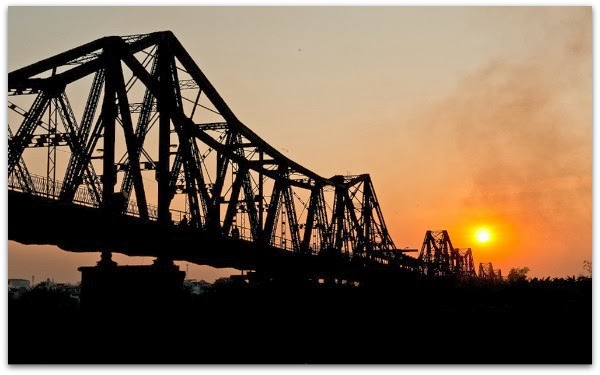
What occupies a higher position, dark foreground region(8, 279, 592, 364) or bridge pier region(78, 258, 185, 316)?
bridge pier region(78, 258, 185, 316)

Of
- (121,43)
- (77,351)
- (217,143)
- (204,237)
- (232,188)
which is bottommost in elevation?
(77,351)

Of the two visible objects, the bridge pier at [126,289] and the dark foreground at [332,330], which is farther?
the bridge pier at [126,289]

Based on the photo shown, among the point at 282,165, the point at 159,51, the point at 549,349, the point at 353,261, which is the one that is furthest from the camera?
the point at 353,261

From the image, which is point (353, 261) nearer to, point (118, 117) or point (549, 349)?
point (118, 117)

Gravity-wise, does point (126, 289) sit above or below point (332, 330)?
above

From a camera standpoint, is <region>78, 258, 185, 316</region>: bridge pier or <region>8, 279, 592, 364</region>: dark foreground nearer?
<region>8, 279, 592, 364</region>: dark foreground

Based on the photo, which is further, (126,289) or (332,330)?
(126,289)

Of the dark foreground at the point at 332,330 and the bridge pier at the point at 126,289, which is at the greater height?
the bridge pier at the point at 126,289

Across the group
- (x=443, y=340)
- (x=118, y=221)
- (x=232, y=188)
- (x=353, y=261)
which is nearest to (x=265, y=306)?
(x=118, y=221)
